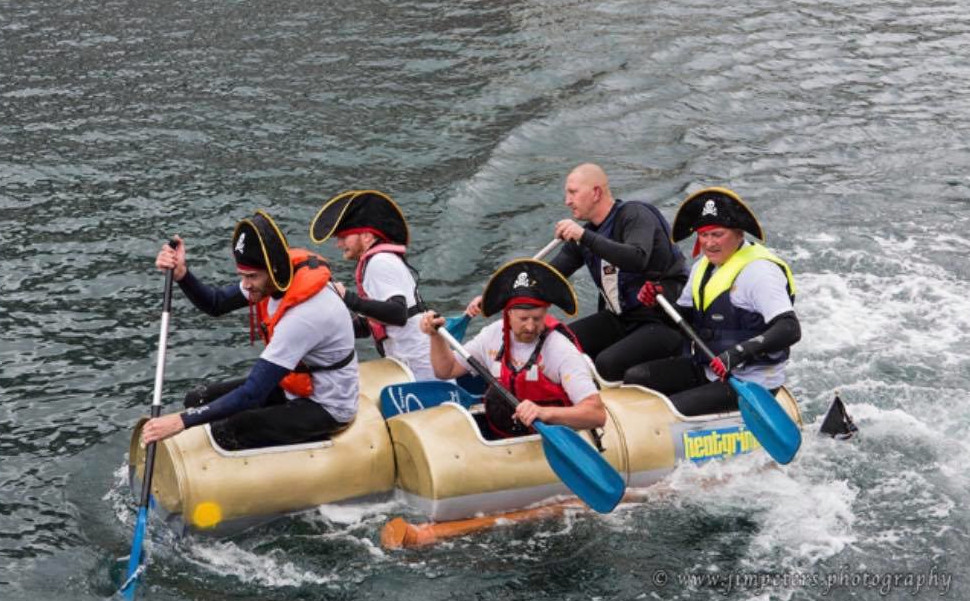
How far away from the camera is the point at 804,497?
8844 mm

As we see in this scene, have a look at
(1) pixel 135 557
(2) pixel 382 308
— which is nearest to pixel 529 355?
(2) pixel 382 308

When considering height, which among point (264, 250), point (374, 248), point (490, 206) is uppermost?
point (264, 250)

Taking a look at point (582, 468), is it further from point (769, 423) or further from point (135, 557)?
point (135, 557)

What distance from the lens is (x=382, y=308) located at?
29.8 feet

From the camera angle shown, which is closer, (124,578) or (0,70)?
(124,578)

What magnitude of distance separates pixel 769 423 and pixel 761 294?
35.2 inches

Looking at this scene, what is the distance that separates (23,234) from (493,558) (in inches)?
282

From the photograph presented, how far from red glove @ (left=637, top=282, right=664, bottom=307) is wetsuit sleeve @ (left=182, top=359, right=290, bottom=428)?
2.96 m

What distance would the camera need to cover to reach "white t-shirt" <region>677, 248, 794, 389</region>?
8.60 metres

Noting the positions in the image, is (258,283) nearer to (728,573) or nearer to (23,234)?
(728,573)

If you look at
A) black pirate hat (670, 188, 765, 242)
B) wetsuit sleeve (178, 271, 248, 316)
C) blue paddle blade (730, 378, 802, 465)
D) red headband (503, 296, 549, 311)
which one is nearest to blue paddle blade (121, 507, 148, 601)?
wetsuit sleeve (178, 271, 248, 316)

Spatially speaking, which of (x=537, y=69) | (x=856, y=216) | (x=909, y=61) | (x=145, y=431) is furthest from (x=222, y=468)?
(x=909, y=61)

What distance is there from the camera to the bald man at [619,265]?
30.3ft

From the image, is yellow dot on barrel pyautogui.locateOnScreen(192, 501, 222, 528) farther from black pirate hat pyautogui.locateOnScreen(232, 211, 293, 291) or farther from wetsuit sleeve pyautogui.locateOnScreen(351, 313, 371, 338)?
wetsuit sleeve pyautogui.locateOnScreen(351, 313, 371, 338)
